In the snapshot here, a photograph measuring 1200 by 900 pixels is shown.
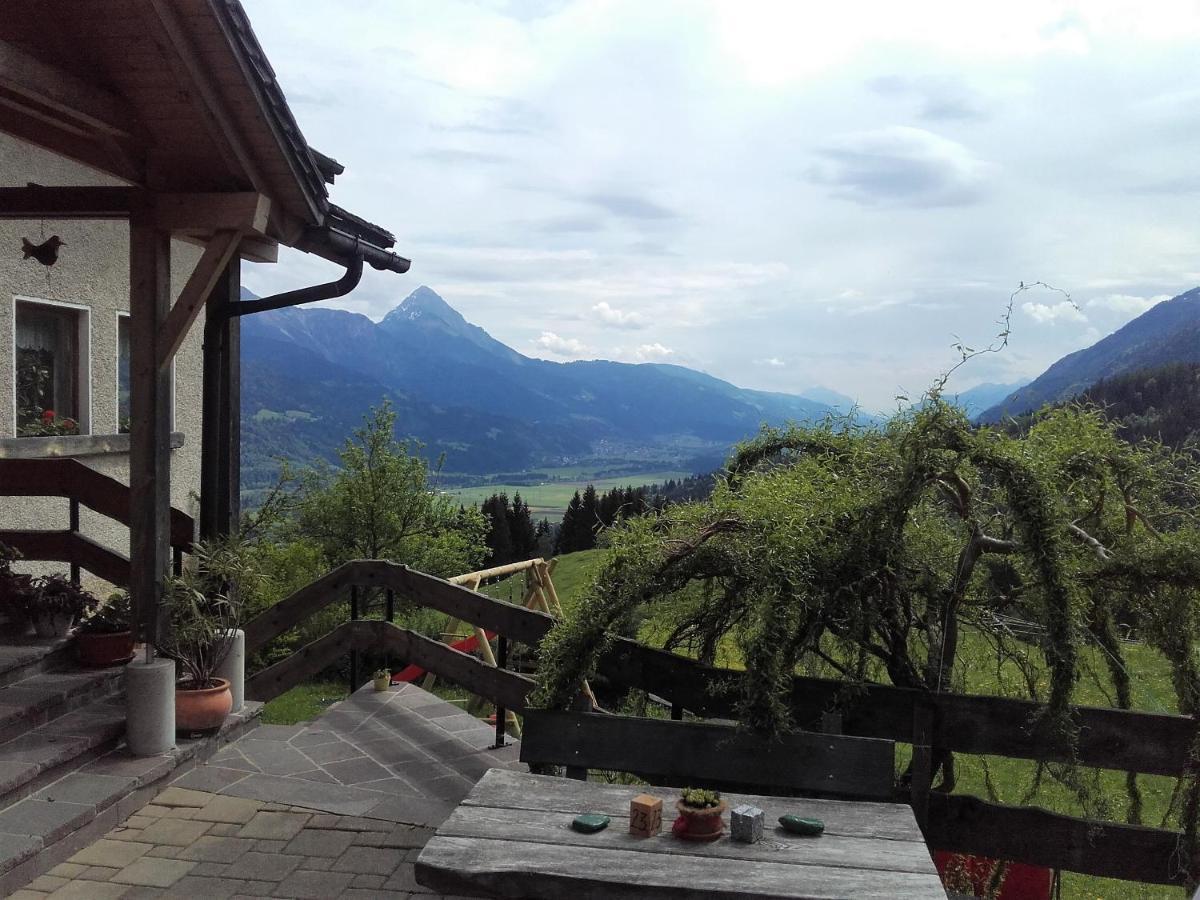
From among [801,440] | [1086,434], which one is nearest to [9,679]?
[801,440]

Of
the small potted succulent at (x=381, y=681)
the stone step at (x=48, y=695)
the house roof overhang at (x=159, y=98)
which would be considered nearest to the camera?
the house roof overhang at (x=159, y=98)

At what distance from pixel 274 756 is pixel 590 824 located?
307 cm

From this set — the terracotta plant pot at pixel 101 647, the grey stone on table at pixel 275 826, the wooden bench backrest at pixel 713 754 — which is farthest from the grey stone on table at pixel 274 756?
the wooden bench backrest at pixel 713 754

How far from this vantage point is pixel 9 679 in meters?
5.18

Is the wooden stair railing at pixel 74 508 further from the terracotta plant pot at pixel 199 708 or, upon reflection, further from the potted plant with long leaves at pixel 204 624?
the terracotta plant pot at pixel 199 708

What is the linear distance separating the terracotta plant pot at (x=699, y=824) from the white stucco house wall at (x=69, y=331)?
6.53 meters

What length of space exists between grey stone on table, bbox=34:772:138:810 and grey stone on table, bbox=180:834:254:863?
0.47 metres

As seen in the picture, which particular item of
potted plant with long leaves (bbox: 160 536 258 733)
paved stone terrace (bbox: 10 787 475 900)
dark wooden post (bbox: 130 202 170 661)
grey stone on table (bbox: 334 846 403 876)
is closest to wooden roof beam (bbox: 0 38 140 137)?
dark wooden post (bbox: 130 202 170 661)

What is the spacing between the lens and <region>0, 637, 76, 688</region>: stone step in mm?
5205

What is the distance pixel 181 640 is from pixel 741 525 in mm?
3166

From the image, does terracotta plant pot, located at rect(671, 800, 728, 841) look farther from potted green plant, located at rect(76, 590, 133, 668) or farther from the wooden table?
potted green plant, located at rect(76, 590, 133, 668)

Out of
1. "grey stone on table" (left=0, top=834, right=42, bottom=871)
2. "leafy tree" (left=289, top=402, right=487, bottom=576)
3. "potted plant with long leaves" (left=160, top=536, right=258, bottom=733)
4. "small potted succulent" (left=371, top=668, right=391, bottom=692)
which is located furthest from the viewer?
"leafy tree" (left=289, top=402, right=487, bottom=576)

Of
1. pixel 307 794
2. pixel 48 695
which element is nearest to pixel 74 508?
pixel 48 695

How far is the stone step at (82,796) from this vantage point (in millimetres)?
3791
